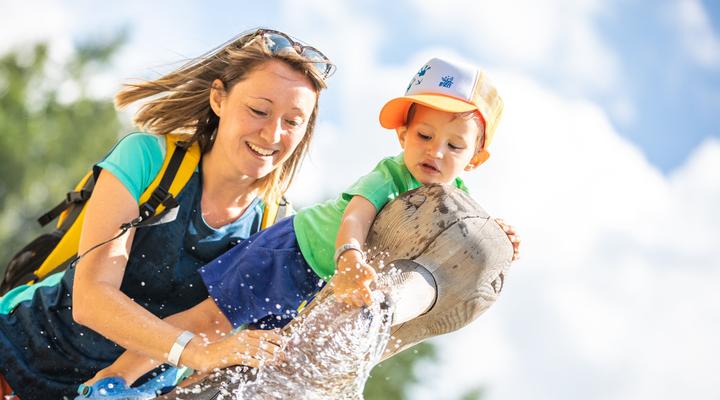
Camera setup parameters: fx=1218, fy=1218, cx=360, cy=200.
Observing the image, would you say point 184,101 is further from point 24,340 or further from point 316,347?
point 316,347

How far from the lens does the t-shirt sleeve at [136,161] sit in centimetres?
464

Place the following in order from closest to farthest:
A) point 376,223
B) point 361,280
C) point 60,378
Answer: point 361,280, point 376,223, point 60,378

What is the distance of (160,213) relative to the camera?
4.70 metres

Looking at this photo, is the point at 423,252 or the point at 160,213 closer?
the point at 423,252

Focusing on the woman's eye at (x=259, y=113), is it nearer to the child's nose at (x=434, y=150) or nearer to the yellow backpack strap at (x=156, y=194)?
the yellow backpack strap at (x=156, y=194)

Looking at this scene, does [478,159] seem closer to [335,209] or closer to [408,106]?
[408,106]

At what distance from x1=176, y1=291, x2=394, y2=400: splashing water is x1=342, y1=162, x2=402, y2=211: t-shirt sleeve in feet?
1.86

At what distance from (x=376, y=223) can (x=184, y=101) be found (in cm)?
126

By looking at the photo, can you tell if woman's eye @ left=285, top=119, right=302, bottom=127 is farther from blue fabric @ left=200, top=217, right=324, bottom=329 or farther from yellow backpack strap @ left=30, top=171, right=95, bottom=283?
yellow backpack strap @ left=30, top=171, right=95, bottom=283

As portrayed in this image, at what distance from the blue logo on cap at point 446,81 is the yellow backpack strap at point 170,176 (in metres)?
1.07

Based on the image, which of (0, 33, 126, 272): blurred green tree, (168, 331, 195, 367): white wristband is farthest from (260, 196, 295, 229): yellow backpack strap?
(0, 33, 126, 272): blurred green tree

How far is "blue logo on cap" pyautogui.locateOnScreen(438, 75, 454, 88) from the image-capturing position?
4590 millimetres

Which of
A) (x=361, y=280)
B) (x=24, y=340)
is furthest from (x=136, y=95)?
(x=361, y=280)

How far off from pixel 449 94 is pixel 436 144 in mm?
193
